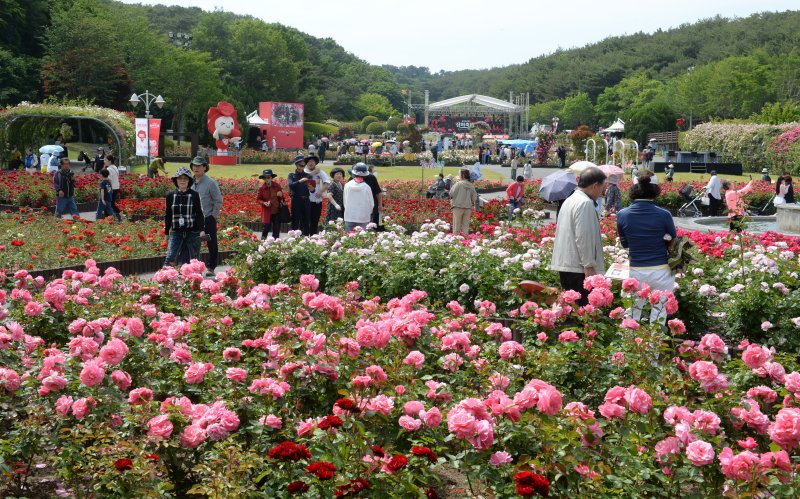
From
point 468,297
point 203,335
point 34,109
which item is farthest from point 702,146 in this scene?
point 203,335

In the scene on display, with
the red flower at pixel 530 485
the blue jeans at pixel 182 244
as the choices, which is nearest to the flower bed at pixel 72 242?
the blue jeans at pixel 182 244

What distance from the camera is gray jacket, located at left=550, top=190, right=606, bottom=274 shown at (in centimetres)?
657

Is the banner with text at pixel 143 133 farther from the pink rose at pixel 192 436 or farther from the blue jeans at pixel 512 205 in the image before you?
the pink rose at pixel 192 436

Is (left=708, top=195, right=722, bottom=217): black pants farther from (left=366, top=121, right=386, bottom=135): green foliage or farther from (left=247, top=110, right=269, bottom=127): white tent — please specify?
(left=366, top=121, right=386, bottom=135): green foliage

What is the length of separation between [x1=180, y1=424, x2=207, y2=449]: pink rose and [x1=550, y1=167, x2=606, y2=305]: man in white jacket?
374 centimetres

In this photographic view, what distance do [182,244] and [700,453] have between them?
783cm

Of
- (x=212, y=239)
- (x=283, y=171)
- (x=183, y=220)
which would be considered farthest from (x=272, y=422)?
(x=283, y=171)

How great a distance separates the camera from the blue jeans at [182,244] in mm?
10055

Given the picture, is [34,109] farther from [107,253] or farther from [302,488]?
[302,488]

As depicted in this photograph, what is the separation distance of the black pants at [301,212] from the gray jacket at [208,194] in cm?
200

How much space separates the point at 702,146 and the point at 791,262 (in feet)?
157

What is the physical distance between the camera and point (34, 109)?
32781 mm

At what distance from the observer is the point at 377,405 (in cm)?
358

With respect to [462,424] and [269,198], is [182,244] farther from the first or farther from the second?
[462,424]
